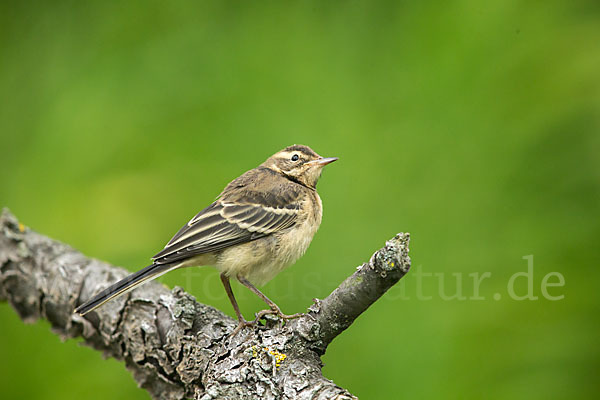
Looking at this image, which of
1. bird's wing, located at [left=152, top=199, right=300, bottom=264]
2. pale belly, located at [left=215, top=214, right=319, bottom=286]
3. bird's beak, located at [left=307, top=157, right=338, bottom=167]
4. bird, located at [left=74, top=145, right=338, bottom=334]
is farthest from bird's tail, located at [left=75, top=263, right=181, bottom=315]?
bird's beak, located at [left=307, top=157, right=338, bottom=167]

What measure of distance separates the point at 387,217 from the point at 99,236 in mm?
1873

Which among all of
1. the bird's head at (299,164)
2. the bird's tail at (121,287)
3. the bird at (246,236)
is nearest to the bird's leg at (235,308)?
the bird at (246,236)

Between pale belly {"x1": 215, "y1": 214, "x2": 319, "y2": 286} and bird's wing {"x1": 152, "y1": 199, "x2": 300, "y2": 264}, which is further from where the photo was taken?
pale belly {"x1": 215, "y1": 214, "x2": 319, "y2": 286}

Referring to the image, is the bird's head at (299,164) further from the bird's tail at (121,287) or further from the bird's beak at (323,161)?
the bird's tail at (121,287)

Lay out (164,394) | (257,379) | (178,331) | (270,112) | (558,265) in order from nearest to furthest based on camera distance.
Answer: (257,379) < (558,265) < (178,331) < (164,394) < (270,112)

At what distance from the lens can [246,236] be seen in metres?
3.31

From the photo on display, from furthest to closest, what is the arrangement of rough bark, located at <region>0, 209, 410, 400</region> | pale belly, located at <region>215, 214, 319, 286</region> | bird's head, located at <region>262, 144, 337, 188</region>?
1. bird's head, located at <region>262, 144, 337, 188</region>
2. pale belly, located at <region>215, 214, 319, 286</region>
3. rough bark, located at <region>0, 209, 410, 400</region>

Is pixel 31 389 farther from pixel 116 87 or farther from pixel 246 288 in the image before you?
pixel 116 87

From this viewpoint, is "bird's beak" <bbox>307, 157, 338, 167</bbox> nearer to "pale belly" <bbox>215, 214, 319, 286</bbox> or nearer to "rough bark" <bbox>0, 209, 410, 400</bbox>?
"pale belly" <bbox>215, 214, 319, 286</bbox>

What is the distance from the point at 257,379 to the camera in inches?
94.0

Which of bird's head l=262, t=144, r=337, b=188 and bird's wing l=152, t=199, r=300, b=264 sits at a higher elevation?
bird's head l=262, t=144, r=337, b=188

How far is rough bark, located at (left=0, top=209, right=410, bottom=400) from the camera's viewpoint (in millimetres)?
2240

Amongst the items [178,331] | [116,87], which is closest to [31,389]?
[178,331]

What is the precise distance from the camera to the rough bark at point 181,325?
7.35ft
